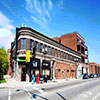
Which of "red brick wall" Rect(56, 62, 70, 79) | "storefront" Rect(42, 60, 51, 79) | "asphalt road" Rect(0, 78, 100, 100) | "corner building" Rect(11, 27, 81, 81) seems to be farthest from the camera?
"red brick wall" Rect(56, 62, 70, 79)

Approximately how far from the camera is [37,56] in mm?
25078

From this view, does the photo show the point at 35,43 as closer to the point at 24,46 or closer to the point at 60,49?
the point at 24,46

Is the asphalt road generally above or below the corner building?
below

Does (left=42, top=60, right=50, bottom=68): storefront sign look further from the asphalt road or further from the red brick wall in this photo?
the asphalt road

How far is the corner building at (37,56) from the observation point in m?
23.5

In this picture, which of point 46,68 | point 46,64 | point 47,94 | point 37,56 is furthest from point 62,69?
point 47,94

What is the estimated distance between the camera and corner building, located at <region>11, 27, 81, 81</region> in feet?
77.2

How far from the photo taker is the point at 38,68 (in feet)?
83.3

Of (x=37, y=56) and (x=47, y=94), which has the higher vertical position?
(x=37, y=56)

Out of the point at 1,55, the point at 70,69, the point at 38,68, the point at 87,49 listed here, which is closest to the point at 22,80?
the point at 38,68

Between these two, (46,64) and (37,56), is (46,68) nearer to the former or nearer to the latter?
(46,64)

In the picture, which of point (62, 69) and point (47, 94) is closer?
point (47, 94)

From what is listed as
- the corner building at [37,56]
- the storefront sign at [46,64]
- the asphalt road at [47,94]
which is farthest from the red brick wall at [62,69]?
the asphalt road at [47,94]

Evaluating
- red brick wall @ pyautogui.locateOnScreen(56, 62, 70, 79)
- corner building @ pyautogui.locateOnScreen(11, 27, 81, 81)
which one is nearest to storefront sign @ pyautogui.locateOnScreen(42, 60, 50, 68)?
corner building @ pyautogui.locateOnScreen(11, 27, 81, 81)
